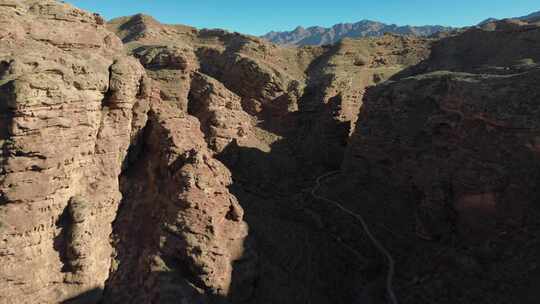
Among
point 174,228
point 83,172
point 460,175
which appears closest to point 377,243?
point 460,175

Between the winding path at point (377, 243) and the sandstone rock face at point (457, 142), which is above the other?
the sandstone rock face at point (457, 142)

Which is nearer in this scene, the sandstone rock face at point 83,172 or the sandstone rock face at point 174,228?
Result: the sandstone rock face at point 83,172

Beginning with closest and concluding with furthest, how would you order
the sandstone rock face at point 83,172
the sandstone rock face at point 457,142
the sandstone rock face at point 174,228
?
the sandstone rock face at point 83,172, the sandstone rock face at point 174,228, the sandstone rock face at point 457,142

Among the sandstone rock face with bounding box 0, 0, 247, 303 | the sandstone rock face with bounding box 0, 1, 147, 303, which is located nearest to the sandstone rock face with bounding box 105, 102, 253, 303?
the sandstone rock face with bounding box 0, 0, 247, 303

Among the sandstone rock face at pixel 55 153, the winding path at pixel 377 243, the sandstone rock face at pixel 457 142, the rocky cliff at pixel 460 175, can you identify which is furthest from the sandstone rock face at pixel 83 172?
the sandstone rock face at pixel 457 142

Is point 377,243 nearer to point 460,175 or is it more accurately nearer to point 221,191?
point 460,175

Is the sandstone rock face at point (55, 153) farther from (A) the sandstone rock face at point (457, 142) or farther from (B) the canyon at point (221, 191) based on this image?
(A) the sandstone rock face at point (457, 142)

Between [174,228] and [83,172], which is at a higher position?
[83,172]
